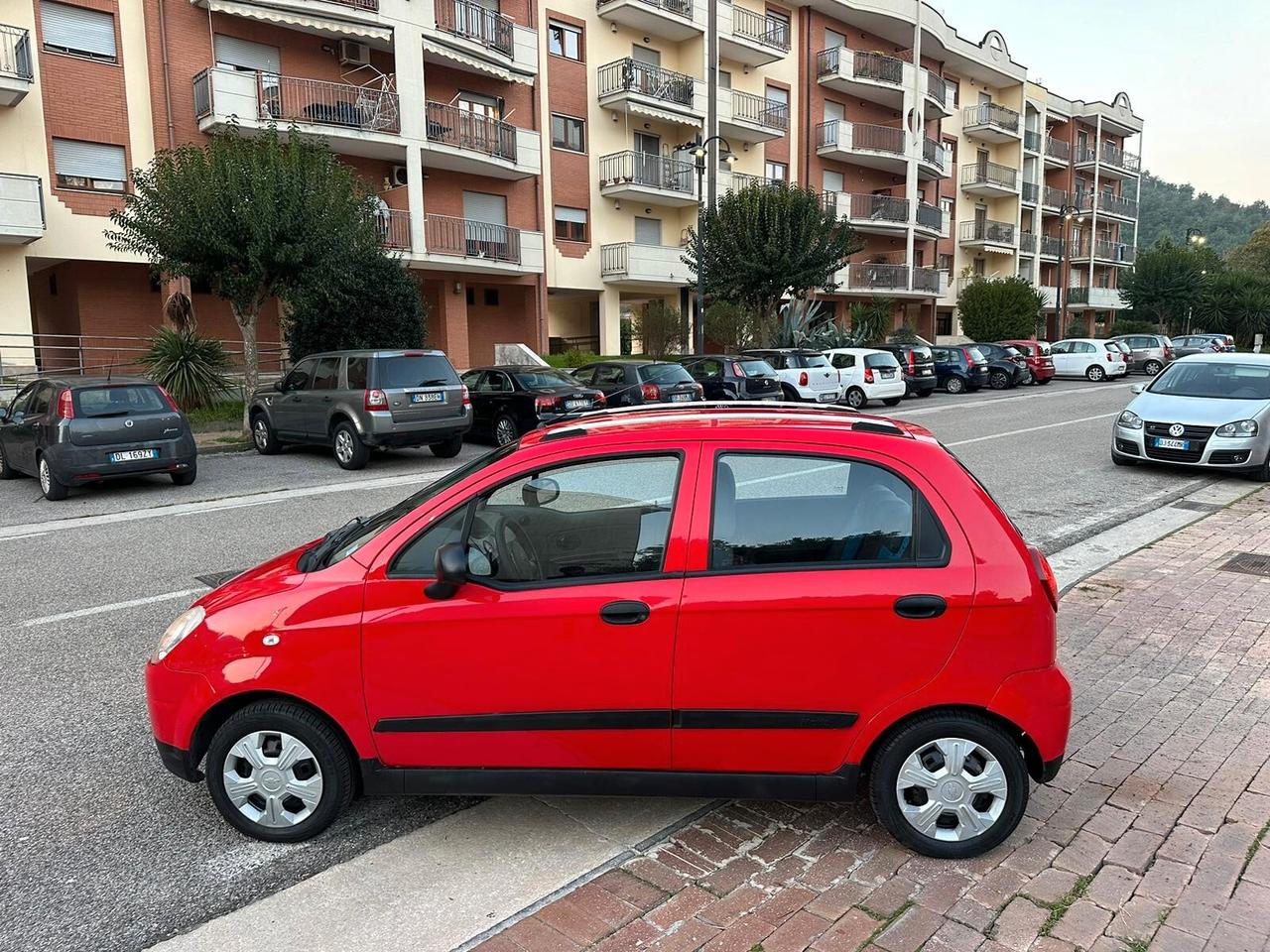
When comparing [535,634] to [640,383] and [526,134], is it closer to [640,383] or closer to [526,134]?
[640,383]

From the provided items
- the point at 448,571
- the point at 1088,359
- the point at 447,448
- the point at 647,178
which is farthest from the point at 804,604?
the point at 1088,359

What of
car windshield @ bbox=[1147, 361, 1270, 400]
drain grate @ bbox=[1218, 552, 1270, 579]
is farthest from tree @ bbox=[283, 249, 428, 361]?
drain grate @ bbox=[1218, 552, 1270, 579]

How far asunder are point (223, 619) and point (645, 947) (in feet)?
6.02

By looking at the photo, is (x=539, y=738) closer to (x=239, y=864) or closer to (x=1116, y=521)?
(x=239, y=864)

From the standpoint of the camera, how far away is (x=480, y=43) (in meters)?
25.7

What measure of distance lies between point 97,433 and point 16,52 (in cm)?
1292

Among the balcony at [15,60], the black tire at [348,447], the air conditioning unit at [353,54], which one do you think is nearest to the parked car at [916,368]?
the air conditioning unit at [353,54]

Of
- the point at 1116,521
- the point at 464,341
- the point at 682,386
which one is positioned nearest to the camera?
the point at 1116,521

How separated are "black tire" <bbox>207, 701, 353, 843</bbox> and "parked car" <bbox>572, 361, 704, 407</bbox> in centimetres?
1224

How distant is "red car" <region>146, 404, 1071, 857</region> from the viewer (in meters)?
3.04

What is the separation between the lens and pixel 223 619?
10.6ft

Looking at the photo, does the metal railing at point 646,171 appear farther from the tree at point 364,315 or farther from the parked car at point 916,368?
the tree at point 364,315

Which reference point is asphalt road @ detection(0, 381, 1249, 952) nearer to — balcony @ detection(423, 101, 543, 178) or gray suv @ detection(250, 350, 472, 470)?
gray suv @ detection(250, 350, 472, 470)

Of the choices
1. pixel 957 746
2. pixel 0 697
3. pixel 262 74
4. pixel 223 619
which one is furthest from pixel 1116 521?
pixel 262 74
